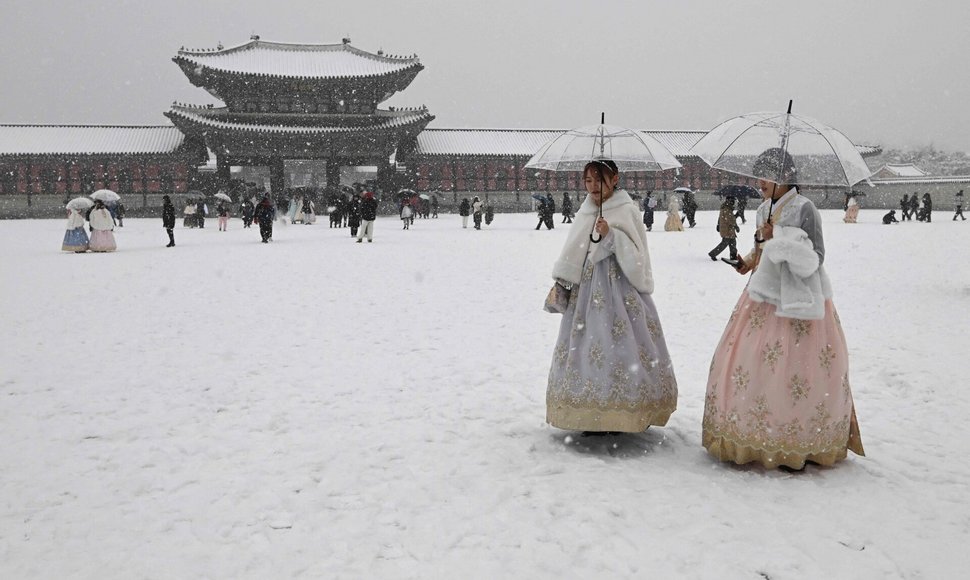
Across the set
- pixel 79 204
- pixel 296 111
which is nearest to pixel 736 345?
pixel 79 204

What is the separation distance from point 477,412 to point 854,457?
80.0 inches

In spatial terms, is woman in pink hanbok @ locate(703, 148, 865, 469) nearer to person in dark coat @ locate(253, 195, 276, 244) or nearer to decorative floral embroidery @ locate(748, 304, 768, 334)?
decorative floral embroidery @ locate(748, 304, 768, 334)

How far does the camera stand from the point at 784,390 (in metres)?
2.89

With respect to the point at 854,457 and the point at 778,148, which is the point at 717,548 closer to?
the point at 854,457

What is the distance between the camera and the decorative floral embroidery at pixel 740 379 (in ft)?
9.69

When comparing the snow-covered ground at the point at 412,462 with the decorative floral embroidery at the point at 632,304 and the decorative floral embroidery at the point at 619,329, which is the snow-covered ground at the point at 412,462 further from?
the decorative floral embroidery at the point at 632,304

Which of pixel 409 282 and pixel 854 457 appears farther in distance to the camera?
pixel 409 282

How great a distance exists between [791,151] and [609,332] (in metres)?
1.23

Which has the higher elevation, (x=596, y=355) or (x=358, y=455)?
(x=596, y=355)

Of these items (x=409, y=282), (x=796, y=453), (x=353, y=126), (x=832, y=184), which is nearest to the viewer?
(x=796, y=453)

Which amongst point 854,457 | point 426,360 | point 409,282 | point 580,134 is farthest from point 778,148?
point 409,282

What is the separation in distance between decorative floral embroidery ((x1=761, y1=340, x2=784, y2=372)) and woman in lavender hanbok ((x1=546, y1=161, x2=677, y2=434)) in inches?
20.1

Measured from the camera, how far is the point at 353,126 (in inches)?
1202

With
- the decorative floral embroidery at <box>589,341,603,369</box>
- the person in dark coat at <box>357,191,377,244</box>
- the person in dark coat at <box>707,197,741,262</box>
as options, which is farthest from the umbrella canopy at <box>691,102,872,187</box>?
the person in dark coat at <box>357,191,377,244</box>
